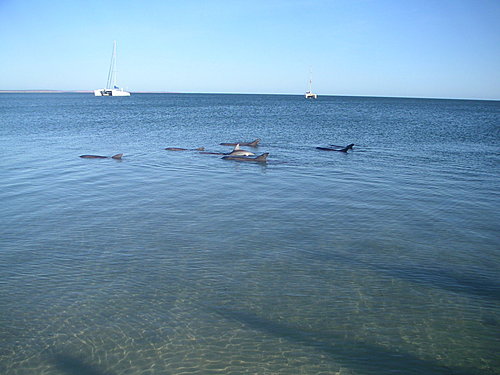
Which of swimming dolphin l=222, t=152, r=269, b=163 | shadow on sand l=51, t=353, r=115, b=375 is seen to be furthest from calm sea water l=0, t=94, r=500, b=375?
swimming dolphin l=222, t=152, r=269, b=163

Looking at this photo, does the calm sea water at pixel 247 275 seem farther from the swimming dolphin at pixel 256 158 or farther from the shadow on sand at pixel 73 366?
the swimming dolphin at pixel 256 158

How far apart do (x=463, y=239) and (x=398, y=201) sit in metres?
4.95

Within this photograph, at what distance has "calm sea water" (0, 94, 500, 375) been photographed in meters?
7.46

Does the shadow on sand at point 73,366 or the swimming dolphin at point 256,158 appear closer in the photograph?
the shadow on sand at point 73,366

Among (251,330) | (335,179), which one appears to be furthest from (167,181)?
(251,330)

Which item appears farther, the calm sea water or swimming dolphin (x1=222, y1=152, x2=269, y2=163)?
swimming dolphin (x1=222, y1=152, x2=269, y2=163)

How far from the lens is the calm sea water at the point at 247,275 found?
7461 millimetres

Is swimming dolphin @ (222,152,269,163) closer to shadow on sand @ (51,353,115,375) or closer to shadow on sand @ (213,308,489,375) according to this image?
shadow on sand @ (213,308,489,375)

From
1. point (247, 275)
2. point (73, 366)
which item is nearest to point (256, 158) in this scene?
point (247, 275)

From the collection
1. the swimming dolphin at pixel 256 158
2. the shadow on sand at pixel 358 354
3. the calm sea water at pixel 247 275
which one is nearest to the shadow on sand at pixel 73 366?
the calm sea water at pixel 247 275

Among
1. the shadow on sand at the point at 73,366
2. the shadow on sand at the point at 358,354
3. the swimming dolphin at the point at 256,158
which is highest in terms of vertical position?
the swimming dolphin at the point at 256,158

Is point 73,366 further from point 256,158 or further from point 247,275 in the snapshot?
point 256,158

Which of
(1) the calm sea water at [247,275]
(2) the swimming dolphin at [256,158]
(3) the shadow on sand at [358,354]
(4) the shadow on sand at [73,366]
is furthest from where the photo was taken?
(2) the swimming dolphin at [256,158]

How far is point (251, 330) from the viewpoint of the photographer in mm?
8156
